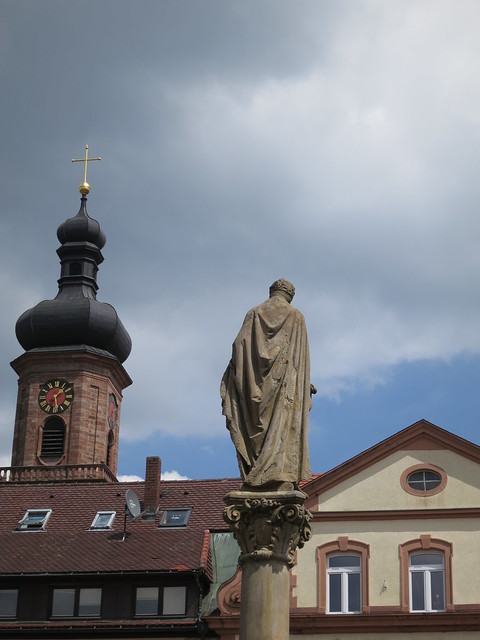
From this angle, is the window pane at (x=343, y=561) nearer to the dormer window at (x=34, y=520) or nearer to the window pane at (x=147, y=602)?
the window pane at (x=147, y=602)

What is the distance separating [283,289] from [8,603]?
883 inches

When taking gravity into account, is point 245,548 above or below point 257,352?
below

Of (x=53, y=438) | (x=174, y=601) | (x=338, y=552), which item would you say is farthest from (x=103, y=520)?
(x=53, y=438)

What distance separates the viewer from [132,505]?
38500mm

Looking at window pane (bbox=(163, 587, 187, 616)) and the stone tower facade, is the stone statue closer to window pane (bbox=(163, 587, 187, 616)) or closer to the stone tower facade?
window pane (bbox=(163, 587, 187, 616))

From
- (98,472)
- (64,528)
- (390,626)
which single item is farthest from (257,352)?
(98,472)

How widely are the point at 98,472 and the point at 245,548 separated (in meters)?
44.6

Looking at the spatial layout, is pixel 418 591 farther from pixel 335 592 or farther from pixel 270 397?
pixel 270 397

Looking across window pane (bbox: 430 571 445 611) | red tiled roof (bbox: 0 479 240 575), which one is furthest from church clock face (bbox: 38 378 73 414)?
window pane (bbox: 430 571 445 611)

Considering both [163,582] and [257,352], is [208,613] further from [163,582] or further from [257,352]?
[257,352]

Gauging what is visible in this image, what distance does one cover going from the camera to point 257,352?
1351cm

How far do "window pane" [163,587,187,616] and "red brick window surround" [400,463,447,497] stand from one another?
6.18 metres

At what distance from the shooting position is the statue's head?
14086mm

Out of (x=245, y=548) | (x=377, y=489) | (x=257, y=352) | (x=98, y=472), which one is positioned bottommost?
(x=245, y=548)
